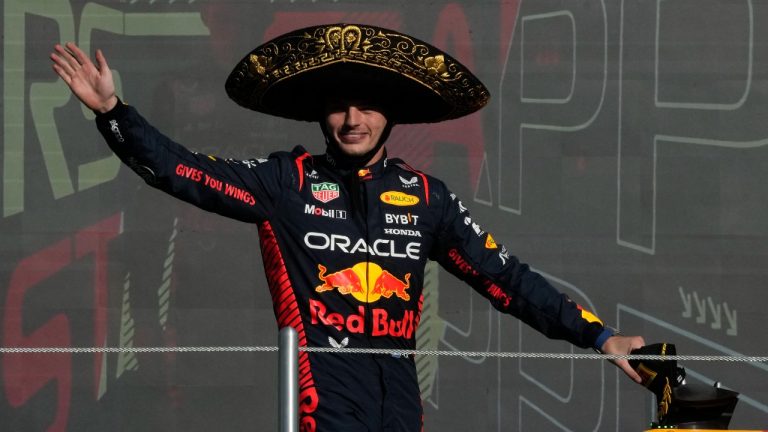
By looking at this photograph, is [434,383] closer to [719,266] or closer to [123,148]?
[719,266]

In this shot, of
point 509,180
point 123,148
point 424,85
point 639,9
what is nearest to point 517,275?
point 424,85

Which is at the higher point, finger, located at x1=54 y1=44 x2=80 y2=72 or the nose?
finger, located at x1=54 y1=44 x2=80 y2=72

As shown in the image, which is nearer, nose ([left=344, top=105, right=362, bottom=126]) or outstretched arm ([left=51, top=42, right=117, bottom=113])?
outstretched arm ([left=51, top=42, right=117, bottom=113])

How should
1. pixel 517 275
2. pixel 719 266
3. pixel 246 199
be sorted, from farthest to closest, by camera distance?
pixel 719 266 → pixel 517 275 → pixel 246 199

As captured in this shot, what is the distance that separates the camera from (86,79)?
3148mm

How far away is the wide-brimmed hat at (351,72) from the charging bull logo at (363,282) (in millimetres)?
504

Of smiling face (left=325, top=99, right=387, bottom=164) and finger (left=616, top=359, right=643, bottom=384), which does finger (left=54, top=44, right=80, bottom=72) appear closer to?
smiling face (left=325, top=99, right=387, bottom=164)

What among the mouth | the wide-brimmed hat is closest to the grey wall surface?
the wide-brimmed hat

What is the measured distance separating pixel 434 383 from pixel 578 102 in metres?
1.47

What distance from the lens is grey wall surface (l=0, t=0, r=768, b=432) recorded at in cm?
Answer: 570

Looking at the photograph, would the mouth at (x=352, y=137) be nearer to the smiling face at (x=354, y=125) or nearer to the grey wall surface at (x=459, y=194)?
the smiling face at (x=354, y=125)

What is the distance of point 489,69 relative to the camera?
18.9 ft

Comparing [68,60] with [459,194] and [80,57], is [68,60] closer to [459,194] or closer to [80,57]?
[80,57]

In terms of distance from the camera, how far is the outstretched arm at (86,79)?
313cm
